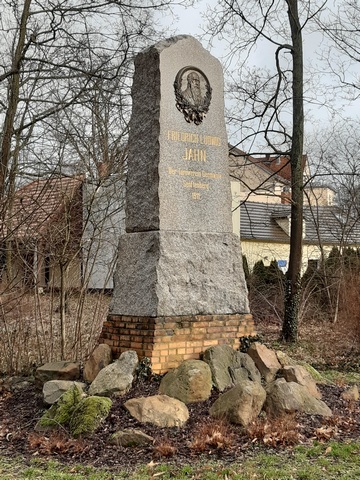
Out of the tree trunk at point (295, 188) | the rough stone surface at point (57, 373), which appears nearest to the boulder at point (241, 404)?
the rough stone surface at point (57, 373)

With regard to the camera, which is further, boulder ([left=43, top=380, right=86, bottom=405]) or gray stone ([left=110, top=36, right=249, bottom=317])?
gray stone ([left=110, top=36, right=249, bottom=317])

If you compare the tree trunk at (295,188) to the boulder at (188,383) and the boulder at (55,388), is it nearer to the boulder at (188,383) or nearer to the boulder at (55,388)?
the boulder at (188,383)

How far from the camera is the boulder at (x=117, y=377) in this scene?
676cm

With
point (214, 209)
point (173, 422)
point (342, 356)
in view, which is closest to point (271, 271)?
point (342, 356)

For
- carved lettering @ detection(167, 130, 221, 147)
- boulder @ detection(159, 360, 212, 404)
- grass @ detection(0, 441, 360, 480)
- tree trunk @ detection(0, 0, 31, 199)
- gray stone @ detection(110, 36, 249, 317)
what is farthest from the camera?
tree trunk @ detection(0, 0, 31, 199)

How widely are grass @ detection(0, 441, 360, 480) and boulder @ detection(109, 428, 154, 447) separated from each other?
429 millimetres

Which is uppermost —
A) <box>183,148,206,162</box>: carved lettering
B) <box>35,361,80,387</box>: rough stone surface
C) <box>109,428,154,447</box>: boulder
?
<box>183,148,206,162</box>: carved lettering

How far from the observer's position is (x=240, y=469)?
5.01 metres

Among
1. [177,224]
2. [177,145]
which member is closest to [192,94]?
[177,145]

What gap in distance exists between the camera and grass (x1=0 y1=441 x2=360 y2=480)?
491cm

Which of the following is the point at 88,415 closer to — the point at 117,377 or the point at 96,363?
the point at 117,377

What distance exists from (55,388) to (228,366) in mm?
1922

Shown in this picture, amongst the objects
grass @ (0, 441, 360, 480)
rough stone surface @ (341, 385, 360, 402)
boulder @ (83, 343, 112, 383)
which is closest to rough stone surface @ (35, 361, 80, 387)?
boulder @ (83, 343, 112, 383)

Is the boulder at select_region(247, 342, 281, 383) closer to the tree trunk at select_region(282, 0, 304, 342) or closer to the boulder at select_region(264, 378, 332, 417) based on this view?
the boulder at select_region(264, 378, 332, 417)
